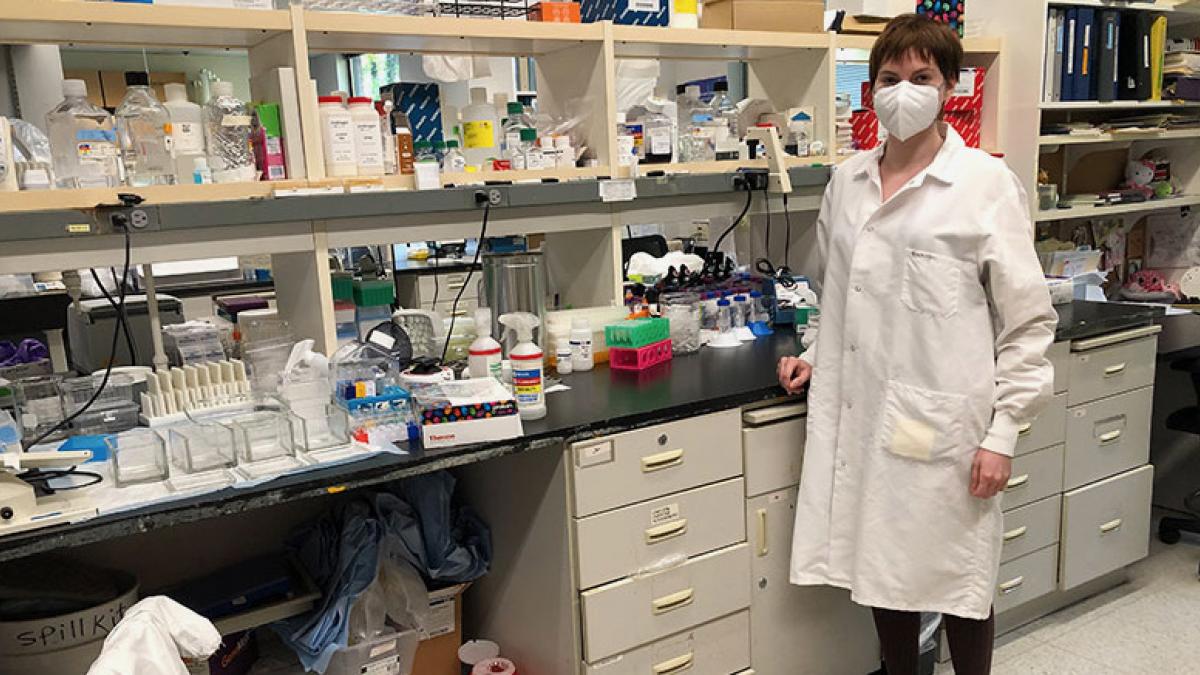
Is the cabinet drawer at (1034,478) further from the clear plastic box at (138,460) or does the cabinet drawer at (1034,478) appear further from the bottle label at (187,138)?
the bottle label at (187,138)

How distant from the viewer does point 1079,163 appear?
12.1 feet

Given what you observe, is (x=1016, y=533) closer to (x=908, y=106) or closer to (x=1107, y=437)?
(x=1107, y=437)

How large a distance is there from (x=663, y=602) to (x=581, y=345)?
65 cm

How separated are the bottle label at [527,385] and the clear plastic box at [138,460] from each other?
65 cm

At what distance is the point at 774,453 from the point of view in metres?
1.97

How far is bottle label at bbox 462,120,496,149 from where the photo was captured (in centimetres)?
223

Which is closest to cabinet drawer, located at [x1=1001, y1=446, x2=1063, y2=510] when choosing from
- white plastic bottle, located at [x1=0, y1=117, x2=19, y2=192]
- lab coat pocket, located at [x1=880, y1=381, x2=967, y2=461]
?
lab coat pocket, located at [x1=880, y1=381, x2=967, y2=461]

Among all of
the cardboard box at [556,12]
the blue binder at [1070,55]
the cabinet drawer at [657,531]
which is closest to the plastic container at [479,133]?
the cardboard box at [556,12]

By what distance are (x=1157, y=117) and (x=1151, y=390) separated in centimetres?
150

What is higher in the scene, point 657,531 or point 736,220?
point 736,220

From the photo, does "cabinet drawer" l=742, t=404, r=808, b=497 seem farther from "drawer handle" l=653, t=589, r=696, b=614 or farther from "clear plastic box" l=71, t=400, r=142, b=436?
"clear plastic box" l=71, t=400, r=142, b=436

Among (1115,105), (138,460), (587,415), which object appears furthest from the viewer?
(1115,105)

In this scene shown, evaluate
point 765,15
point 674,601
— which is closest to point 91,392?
point 674,601

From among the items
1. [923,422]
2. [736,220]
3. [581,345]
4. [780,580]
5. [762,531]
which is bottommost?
[780,580]
